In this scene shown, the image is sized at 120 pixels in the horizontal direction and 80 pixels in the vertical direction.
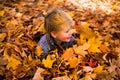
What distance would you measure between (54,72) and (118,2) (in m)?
2.32

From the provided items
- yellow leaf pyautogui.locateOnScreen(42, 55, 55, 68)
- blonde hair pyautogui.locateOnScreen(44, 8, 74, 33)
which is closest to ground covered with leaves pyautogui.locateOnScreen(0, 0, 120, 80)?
yellow leaf pyautogui.locateOnScreen(42, 55, 55, 68)

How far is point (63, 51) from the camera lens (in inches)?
106

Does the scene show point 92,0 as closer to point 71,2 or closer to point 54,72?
point 71,2

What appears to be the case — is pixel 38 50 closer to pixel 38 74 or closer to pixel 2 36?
pixel 38 74

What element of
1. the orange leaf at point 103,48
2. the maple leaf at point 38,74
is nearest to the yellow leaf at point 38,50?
the maple leaf at point 38,74

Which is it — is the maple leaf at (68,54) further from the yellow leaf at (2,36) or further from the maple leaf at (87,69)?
the yellow leaf at (2,36)

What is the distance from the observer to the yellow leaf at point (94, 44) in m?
2.60

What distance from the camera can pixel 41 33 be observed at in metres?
3.03

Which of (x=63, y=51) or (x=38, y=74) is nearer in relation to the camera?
(x=38, y=74)

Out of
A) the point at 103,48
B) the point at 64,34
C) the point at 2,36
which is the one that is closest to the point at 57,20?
the point at 64,34

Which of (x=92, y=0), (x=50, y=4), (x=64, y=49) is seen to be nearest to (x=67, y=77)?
(x=64, y=49)

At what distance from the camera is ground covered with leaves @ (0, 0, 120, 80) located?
2.34m

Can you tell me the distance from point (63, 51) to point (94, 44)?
33cm

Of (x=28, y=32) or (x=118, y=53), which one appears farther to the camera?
(x=28, y=32)
